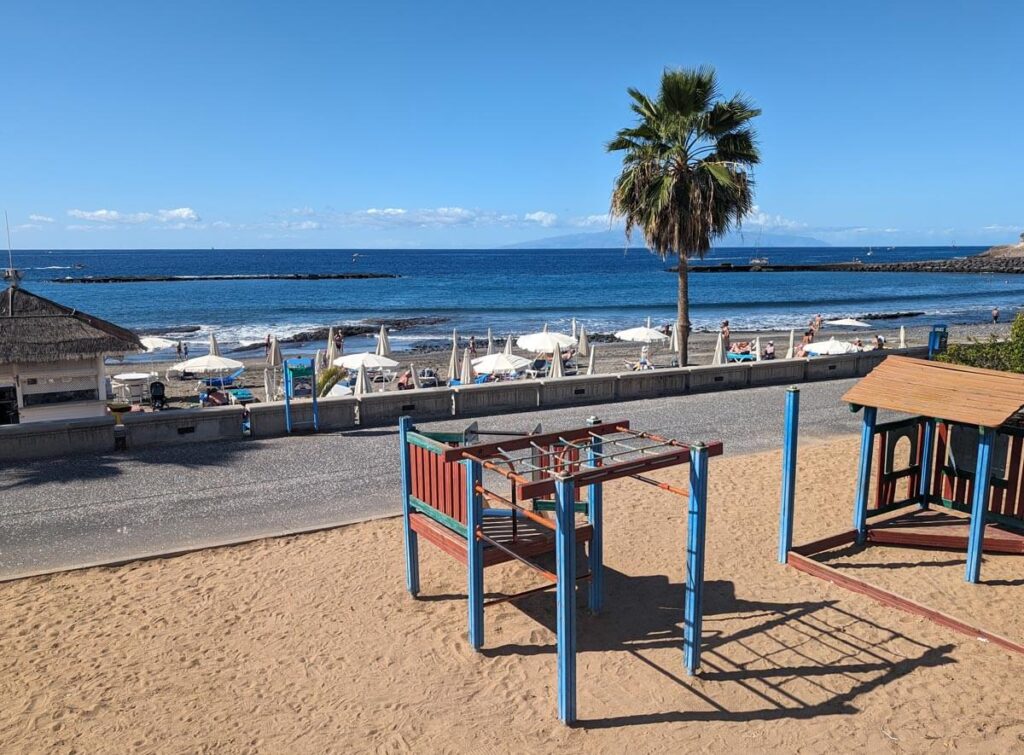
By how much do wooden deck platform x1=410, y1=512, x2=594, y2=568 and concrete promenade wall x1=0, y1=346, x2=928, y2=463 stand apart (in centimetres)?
695

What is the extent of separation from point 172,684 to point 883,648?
585 cm

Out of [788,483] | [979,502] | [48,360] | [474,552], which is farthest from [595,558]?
[48,360]

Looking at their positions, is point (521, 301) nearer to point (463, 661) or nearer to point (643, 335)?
point (643, 335)

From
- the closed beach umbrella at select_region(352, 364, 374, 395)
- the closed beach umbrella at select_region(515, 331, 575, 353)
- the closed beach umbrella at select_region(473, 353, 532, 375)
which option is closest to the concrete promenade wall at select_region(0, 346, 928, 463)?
the closed beach umbrella at select_region(352, 364, 374, 395)

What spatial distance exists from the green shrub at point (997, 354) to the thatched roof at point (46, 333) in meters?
14.3

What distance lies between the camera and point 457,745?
5.44 m

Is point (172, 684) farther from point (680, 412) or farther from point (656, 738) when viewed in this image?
point (680, 412)

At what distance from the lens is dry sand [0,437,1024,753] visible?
18.2ft

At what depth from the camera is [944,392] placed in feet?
25.9

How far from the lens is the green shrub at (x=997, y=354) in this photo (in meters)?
12.5

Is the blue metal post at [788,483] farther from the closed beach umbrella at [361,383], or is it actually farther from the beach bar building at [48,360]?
the beach bar building at [48,360]

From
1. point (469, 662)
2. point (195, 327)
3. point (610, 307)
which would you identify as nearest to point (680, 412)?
point (469, 662)

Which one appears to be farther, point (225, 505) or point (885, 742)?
point (225, 505)

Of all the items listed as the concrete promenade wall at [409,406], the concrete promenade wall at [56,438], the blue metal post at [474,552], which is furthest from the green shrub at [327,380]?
the blue metal post at [474,552]
